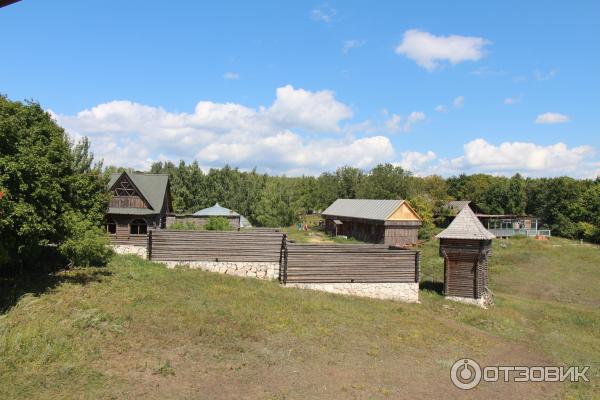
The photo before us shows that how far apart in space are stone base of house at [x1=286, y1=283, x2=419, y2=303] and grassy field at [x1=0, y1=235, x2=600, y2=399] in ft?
3.27

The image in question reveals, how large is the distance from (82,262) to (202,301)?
799 centimetres

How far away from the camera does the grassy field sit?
1256cm

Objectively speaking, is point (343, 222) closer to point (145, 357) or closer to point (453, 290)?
point (453, 290)

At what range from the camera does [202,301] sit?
1916 cm

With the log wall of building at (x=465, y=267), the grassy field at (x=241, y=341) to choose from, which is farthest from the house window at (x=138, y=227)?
the log wall of building at (x=465, y=267)

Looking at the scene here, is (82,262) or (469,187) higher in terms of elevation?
(469,187)

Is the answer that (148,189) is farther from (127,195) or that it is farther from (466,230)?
(466,230)

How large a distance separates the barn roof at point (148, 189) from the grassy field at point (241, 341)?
959 centimetres

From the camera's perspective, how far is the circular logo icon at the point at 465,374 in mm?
14928

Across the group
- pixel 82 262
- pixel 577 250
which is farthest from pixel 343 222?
pixel 82 262

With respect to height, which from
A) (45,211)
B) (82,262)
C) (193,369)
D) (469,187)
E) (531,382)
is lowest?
(531,382)

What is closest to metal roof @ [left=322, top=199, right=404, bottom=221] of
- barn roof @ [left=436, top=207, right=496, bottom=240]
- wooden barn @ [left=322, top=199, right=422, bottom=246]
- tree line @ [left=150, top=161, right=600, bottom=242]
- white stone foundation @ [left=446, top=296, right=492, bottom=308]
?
wooden barn @ [left=322, top=199, right=422, bottom=246]

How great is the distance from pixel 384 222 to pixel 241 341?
35816mm

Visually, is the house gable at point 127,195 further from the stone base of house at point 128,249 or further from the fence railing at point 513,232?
the fence railing at point 513,232
